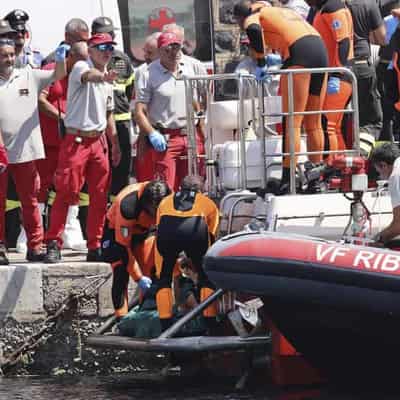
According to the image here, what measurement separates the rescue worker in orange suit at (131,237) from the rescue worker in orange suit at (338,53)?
128cm

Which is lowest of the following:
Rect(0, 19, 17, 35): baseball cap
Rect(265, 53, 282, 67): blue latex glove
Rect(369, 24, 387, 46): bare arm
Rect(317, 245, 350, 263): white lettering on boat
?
Rect(317, 245, 350, 263): white lettering on boat

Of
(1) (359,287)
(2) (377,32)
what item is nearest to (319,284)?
(1) (359,287)

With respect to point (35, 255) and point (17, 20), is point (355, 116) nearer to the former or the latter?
point (35, 255)

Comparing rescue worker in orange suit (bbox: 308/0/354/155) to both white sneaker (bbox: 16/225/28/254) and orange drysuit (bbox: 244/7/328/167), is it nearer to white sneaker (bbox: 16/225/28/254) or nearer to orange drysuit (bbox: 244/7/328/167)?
orange drysuit (bbox: 244/7/328/167)

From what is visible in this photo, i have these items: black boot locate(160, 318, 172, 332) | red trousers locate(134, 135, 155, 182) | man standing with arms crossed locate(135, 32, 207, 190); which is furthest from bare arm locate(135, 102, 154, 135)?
black boot locate(160, 318, 172, 332)

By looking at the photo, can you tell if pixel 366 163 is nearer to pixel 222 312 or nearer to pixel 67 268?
pixel 222 312

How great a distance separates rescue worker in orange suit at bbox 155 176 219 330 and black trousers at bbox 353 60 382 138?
241 centimetres

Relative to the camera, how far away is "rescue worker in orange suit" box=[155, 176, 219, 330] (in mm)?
10586

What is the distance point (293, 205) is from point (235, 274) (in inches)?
29.6

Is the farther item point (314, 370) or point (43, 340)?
point (43, 340)

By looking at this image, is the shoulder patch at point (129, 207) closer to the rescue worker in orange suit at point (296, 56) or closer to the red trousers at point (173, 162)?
the rescue worker in orange suit at point (296, 56)

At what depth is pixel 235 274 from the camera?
9680 millimetres

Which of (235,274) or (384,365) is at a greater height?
(235,274)

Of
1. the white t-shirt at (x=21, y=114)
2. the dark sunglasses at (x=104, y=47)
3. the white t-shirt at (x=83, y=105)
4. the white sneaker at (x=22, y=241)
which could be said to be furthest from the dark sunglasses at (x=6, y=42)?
the white sneaker at (x=22, y=241)
